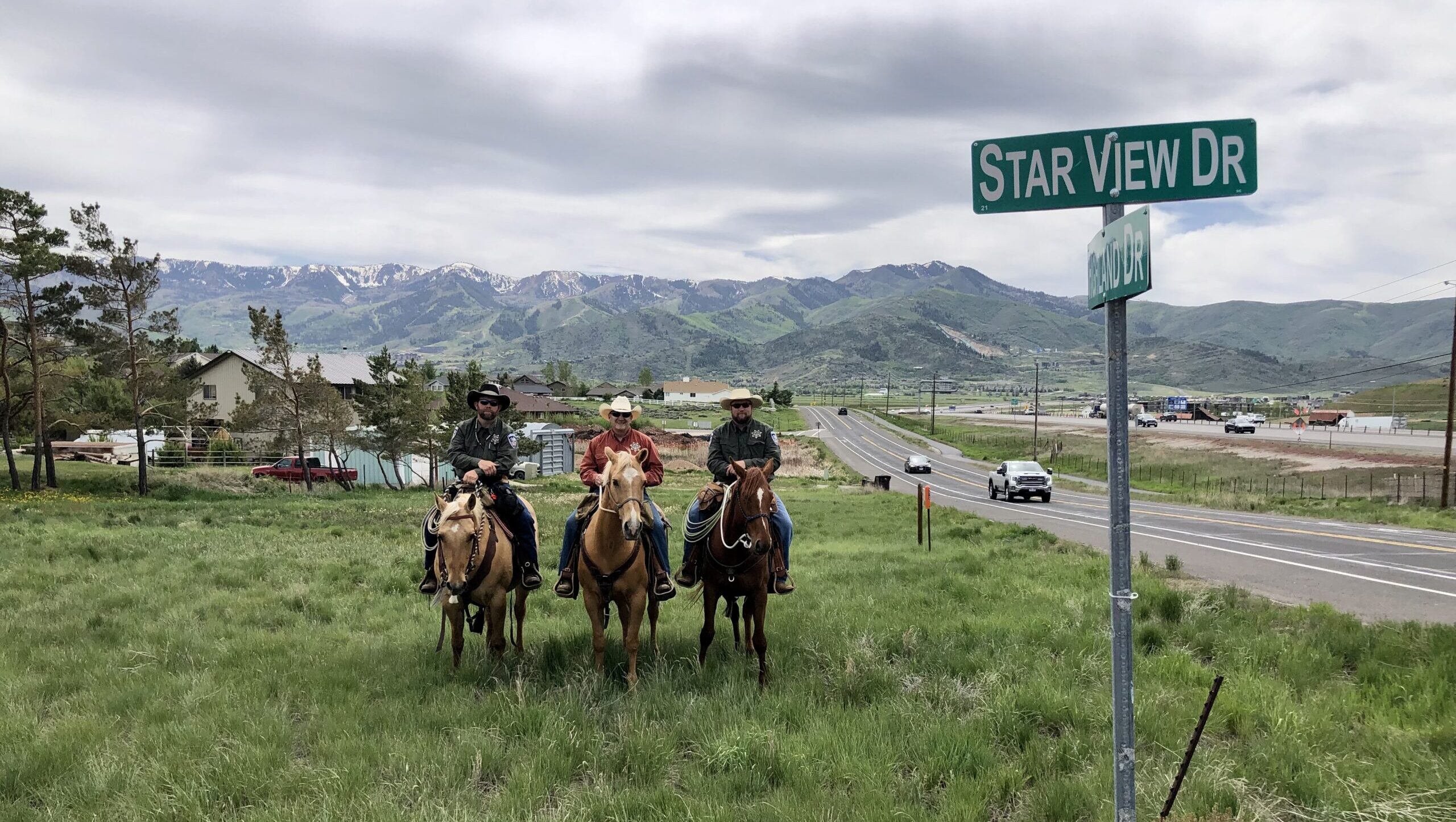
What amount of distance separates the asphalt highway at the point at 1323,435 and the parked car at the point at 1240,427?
84cm

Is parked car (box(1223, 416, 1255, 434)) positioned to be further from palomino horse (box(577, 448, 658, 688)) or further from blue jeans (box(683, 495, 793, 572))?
palomino horse (box(577, 448, 658, 688))

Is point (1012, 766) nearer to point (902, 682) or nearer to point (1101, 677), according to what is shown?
point (902, 682)

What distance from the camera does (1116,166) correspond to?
346cm

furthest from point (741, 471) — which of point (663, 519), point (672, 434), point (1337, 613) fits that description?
point (672, 434)

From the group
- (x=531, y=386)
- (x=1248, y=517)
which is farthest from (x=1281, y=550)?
(x=531, y=386)

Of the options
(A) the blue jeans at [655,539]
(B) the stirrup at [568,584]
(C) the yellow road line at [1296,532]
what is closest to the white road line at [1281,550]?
(C) the yellow road line at [1296,532]

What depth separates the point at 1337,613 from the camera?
9.87m

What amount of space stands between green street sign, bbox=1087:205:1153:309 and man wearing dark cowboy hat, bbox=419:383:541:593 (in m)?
7.04

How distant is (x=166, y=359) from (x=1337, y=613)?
2086 inches

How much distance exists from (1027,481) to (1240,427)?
62.7 meters

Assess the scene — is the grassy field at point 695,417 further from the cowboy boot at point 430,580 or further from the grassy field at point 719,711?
the cowboy boot at point 430,580

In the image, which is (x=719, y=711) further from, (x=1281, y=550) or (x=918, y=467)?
(x=918, y=467)

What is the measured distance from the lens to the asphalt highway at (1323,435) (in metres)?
62.4

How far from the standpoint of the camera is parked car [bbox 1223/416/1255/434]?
84.4 m
